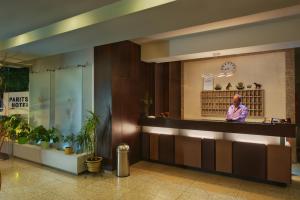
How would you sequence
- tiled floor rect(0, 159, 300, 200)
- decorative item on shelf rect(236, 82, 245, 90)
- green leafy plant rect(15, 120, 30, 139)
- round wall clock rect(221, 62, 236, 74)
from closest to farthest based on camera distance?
tiled floor rect(0, 159, 300, 200) < green leafy plant rect(15, 120, 30, 139) < decorative item on shelf rect(236, 82, 245, 90) < round wall clock rect(221, 62, 236, 74)

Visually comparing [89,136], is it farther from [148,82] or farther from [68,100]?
[148,82]

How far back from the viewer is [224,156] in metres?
4.28

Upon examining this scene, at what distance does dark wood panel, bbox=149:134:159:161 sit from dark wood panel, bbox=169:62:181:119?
71.6 inches

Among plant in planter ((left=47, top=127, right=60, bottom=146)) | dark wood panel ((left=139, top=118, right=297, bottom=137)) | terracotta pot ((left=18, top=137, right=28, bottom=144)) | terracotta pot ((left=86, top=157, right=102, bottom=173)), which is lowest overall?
terracotta pot ((left=86, top=157, right=102, bottom=173))

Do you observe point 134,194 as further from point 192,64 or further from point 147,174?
point 192,64

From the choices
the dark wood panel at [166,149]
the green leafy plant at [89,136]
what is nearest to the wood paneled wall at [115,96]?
the green leafy plant at [89,136]

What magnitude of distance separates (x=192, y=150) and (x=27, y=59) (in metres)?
5.30

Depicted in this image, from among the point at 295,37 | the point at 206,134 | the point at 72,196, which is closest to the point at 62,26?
the point at 72,196

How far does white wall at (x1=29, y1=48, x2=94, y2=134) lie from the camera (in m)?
4.97

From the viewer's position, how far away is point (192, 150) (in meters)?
4.62

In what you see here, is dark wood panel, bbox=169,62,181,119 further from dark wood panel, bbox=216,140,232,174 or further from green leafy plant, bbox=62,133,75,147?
green leafy plant, bbox=62,133,75,147

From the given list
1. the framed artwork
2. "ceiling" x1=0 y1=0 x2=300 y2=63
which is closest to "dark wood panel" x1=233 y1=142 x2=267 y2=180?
"ceiling" x1=0 y1=0 x2=300 y2=63

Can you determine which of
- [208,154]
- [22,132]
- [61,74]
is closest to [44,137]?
[22,132]

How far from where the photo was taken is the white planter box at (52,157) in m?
4.41
